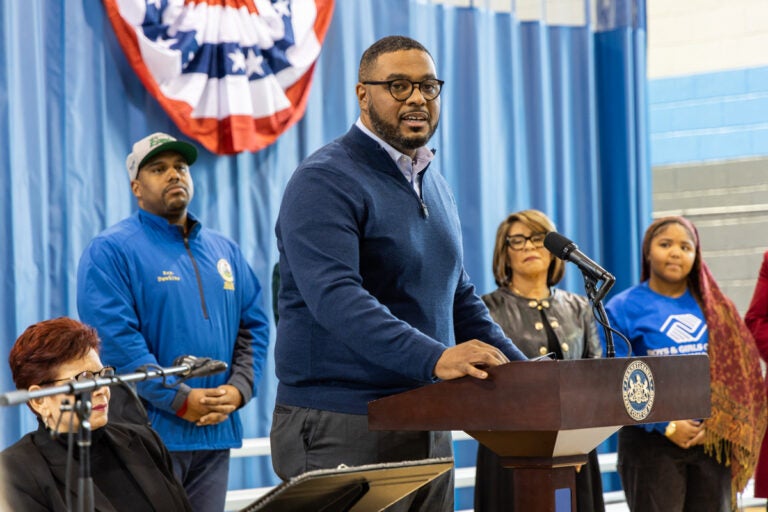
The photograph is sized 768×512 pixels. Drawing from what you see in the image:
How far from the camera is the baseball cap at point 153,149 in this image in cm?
384

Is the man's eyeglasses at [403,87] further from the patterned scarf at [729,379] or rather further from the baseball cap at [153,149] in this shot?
the patterned scarf at [729,379]

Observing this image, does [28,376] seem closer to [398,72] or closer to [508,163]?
[398,72]

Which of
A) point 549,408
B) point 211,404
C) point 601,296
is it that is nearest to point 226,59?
point 211,404

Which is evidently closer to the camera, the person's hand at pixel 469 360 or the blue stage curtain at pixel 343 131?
the person's hand at pixel 469 360

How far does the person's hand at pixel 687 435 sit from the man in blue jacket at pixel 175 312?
4.74 feet

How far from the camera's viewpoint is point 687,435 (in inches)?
154

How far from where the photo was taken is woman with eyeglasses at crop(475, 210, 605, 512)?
394cm

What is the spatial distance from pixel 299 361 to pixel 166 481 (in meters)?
0.41

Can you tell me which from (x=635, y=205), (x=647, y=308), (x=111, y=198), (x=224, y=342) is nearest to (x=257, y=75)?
(x=111, y=198)

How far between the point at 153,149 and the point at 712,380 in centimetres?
216

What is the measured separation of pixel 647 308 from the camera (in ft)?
13.4

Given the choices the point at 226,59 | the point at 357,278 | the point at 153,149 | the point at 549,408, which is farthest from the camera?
the point at 226,59

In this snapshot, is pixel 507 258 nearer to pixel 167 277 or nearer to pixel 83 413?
pixel 167 277

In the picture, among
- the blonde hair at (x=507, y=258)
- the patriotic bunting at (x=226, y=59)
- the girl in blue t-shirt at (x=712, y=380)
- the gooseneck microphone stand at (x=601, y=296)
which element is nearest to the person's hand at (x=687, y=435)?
the girl in blue t-shirt at (x=712, y=380)
